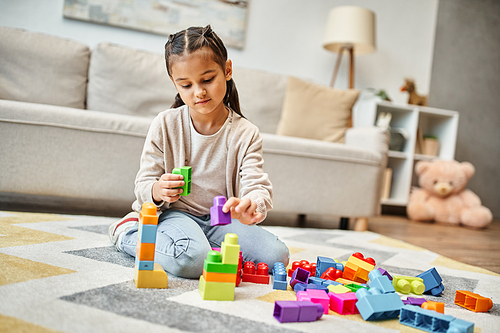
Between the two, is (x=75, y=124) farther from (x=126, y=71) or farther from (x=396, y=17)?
(x=396, y=17)

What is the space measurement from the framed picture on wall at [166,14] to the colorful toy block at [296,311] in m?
2.36

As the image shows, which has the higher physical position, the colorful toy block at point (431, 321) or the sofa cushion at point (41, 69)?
the sofa cushion at point (41, 69)

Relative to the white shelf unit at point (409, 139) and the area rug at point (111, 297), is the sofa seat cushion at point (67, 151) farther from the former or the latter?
the white shelf unit at point (409, 139)

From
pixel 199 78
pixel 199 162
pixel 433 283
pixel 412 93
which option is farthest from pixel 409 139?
pixel 199 78

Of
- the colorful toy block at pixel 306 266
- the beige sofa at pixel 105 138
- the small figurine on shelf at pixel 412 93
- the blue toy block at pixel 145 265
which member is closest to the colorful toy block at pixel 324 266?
the colorful toy block at pixel 306 266

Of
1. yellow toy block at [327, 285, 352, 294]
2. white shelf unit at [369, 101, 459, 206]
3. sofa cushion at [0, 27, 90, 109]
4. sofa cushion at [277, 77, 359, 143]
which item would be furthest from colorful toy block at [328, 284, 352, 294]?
white shelf unit at [369, 101, 459, 206]

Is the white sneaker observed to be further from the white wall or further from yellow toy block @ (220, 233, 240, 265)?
the white wall

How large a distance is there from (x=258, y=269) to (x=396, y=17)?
2.98 m

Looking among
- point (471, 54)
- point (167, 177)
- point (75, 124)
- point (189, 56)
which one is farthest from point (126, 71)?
point (471, 54)

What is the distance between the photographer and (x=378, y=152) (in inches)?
82.3

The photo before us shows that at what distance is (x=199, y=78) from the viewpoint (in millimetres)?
940

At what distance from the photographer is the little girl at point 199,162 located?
3.07 feet

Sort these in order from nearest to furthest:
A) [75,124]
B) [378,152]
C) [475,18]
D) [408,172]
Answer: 1. [75,124]
2. [378,152]
3. [408,172]
4. [475,18]

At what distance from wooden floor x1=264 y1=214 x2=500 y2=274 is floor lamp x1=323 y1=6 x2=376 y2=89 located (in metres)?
1.14
